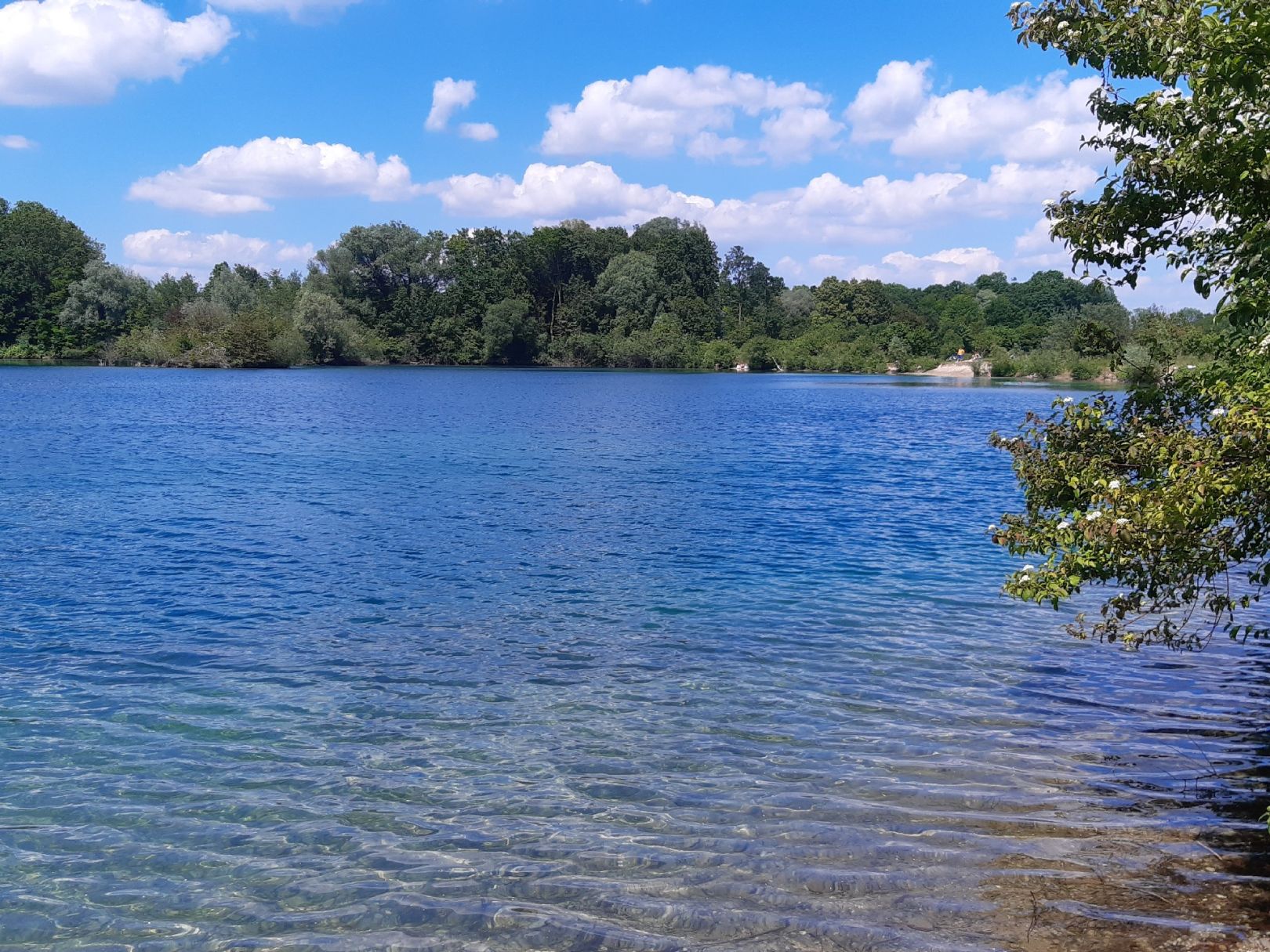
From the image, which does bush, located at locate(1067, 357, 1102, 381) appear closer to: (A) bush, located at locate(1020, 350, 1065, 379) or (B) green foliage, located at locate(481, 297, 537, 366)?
(A) bush, located at locate(1020, 350, 1065, 379)

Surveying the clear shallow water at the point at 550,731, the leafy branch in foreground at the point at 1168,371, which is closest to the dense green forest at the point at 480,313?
the clear shallow water at the point at 550,731

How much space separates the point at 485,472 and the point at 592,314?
135402 millimetres

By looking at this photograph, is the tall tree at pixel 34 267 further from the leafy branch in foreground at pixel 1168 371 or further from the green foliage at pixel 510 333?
the leafy branch in foreground at pixel 1168 371

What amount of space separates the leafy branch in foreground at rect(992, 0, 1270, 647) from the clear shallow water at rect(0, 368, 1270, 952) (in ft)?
8.86

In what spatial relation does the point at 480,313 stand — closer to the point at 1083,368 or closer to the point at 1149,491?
the point at 1083,368

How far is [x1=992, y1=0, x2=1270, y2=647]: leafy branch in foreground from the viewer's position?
262 inches

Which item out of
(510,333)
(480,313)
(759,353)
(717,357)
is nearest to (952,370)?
(759,353)

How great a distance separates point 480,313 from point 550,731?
155 metres

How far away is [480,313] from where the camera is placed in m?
162

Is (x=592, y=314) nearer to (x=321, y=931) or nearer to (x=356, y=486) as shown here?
(x=356, y=486)

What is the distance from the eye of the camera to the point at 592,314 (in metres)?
170

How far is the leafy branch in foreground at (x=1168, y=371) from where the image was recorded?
262 inches

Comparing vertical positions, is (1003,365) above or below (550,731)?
above

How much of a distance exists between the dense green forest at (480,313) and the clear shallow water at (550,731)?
114 m
